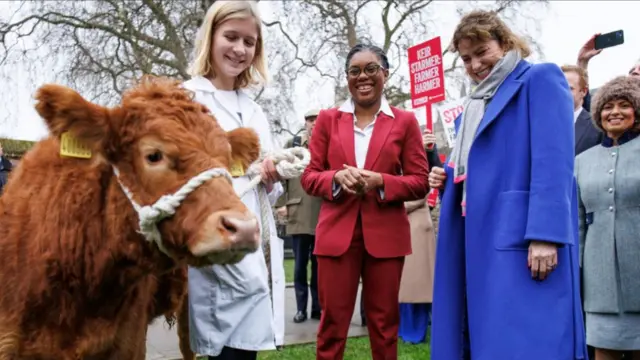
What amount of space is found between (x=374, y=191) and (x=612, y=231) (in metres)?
1.61

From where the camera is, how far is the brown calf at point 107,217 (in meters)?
2.28

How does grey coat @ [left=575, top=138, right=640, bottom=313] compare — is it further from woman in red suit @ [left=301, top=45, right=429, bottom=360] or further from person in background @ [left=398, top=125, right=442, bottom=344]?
person in background @ [left=398, top=125, right=442, bottom=344]

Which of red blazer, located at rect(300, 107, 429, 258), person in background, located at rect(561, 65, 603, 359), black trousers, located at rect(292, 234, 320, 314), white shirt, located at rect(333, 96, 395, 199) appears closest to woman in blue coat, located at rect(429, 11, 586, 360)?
red blazer, located at rect(300, 107, 429, 258)

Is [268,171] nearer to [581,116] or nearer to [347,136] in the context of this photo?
[347,136]

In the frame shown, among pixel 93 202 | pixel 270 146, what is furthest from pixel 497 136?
pixel 93 202

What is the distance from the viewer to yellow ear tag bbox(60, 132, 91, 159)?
242 centimetres

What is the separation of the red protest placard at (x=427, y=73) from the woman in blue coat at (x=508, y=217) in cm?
298

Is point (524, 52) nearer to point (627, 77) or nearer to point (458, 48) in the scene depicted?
point (458, 48)

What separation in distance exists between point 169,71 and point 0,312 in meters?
16.6

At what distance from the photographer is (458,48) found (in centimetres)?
332

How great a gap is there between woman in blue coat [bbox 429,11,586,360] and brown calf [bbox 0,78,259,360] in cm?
125

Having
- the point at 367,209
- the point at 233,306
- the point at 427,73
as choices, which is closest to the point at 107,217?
the point at 233,306

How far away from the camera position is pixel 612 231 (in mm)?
3846

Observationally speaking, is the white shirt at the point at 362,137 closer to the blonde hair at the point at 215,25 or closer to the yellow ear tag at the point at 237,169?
the blonde hair at the point at 215,25
